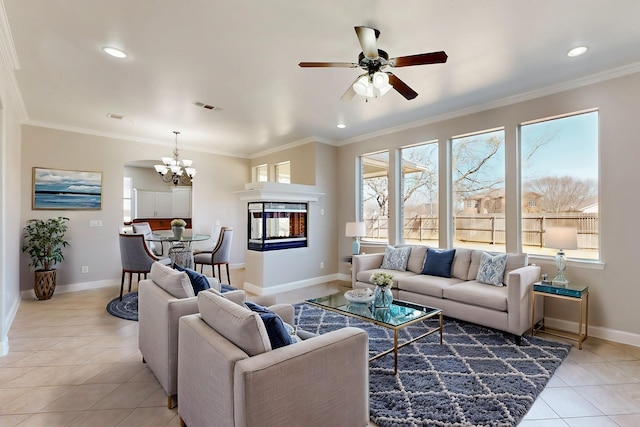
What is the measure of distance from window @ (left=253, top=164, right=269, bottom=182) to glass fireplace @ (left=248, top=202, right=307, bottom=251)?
1936mm

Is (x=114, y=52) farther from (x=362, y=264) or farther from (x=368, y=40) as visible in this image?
(x=362, y=264)

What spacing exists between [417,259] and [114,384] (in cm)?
368

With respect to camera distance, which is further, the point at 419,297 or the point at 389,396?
the point at 419,297

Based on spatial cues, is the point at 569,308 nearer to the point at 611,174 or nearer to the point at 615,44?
the point at 611,174

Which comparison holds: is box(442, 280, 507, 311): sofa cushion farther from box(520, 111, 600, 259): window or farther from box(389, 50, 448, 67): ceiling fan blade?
box(389, 50, 448, 67): ceiling fan blade

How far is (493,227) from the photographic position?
14.0 ft

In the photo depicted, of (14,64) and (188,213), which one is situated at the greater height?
(14,64)

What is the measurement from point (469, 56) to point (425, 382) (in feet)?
9.41

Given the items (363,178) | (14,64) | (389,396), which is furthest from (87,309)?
(363,178)

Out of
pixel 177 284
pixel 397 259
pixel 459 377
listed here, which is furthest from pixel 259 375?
pixel 397 259

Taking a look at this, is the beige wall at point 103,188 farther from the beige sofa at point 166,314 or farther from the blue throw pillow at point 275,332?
the blue throw pillow at point 275,332

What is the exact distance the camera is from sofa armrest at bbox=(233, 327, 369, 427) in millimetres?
1322

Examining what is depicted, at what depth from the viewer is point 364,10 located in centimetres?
226

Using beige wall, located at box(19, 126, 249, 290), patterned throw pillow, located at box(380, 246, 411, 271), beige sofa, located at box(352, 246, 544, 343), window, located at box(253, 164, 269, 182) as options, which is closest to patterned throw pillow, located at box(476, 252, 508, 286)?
beige sofa, located at box(352, 246, 544, 343)
